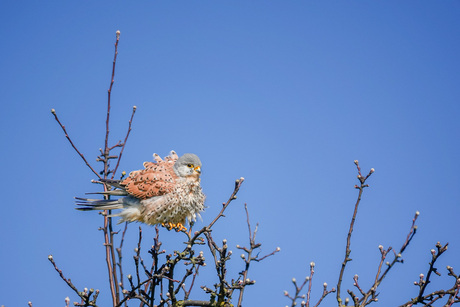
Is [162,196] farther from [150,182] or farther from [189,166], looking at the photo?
[189,166]

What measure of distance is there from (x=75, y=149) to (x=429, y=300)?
3055 millimetres

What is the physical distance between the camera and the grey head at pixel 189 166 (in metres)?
4.78

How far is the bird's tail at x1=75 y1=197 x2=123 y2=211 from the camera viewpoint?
14.6 ft

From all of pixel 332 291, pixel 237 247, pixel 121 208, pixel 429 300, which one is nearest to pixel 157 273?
pixel 237 247

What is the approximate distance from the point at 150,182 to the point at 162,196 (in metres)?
0.19

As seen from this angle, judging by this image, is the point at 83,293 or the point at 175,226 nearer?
the point at 83,293

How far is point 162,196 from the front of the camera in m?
4.69

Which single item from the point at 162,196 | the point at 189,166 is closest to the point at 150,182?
the point at 162,196

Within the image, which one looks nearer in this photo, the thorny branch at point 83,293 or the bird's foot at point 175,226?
the thorny branch at point 83,293

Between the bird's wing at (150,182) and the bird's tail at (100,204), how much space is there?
0.50 ft

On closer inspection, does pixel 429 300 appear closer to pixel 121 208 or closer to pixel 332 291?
pixel 332 291

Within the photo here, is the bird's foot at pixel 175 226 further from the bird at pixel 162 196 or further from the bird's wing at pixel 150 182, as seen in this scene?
the bird's wing at pixel 150 182

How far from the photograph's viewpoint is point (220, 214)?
3.21m


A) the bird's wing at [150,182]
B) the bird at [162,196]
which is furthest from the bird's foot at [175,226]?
the bird's wing at [150,182]
